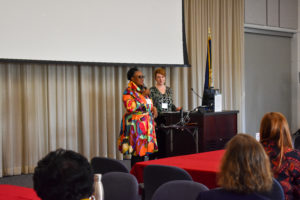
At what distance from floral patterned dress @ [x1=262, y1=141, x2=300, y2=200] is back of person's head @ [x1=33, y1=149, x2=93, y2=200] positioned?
56.1 inches

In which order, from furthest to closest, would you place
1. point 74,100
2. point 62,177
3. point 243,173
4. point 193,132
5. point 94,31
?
point 74,100
point 94,31
point 193,132
point 243,173
point 62,177

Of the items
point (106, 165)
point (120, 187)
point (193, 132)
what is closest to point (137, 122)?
point (193, 132)

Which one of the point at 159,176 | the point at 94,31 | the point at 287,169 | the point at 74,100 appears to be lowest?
the point at 159,176

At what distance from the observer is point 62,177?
48.0 inches

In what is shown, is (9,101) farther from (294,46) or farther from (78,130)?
(294,46)

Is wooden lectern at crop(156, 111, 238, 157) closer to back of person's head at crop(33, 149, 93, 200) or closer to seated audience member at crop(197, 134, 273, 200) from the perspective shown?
seated audience member at crop(197, 134, 273, 200)

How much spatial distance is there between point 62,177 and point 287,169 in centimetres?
156

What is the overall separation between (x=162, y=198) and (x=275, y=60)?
7813 mm

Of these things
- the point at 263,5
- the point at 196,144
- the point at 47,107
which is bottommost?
the point at 196,144

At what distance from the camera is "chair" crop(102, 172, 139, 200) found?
227 centimetres

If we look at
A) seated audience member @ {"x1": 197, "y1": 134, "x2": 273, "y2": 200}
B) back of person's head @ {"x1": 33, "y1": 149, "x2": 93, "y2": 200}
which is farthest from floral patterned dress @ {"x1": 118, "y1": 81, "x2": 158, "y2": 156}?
back of person's head @ {"x1": 33, "y1": 149, "x2": 93, "y2": 200}

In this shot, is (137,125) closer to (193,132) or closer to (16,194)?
(193,132)

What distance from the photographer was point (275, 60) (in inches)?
363

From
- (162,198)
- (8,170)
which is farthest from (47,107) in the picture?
(162,198)
